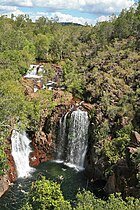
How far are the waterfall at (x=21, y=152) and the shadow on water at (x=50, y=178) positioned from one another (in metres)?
1.35

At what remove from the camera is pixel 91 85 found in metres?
45.6

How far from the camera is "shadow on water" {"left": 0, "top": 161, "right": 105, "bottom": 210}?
28173mm

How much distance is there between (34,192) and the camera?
1758 cm

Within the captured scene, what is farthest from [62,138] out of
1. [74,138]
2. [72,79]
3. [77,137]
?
[72,79]

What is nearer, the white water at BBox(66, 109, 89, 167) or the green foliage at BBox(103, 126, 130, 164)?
the green foliage at BBox(103, 126, 130, 164)

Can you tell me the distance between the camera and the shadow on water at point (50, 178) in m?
28.2

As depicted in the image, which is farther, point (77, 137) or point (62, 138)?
point (62, 138)

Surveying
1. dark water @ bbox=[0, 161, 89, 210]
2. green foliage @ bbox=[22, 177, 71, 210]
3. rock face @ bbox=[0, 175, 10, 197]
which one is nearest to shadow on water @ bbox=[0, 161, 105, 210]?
dark water @ bbox=[0, 161, 89, 210]

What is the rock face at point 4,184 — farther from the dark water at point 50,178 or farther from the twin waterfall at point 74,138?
the twin waterfall at point 74,138

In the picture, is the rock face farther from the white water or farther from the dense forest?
the white water

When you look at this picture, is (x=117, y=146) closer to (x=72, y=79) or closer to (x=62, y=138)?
(x=62, y=138)

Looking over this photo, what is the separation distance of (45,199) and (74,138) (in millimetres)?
20790

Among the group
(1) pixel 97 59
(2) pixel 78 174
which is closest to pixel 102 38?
(1) pixel 97 59

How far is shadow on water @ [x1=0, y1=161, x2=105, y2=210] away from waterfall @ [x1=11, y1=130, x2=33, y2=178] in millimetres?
1349
